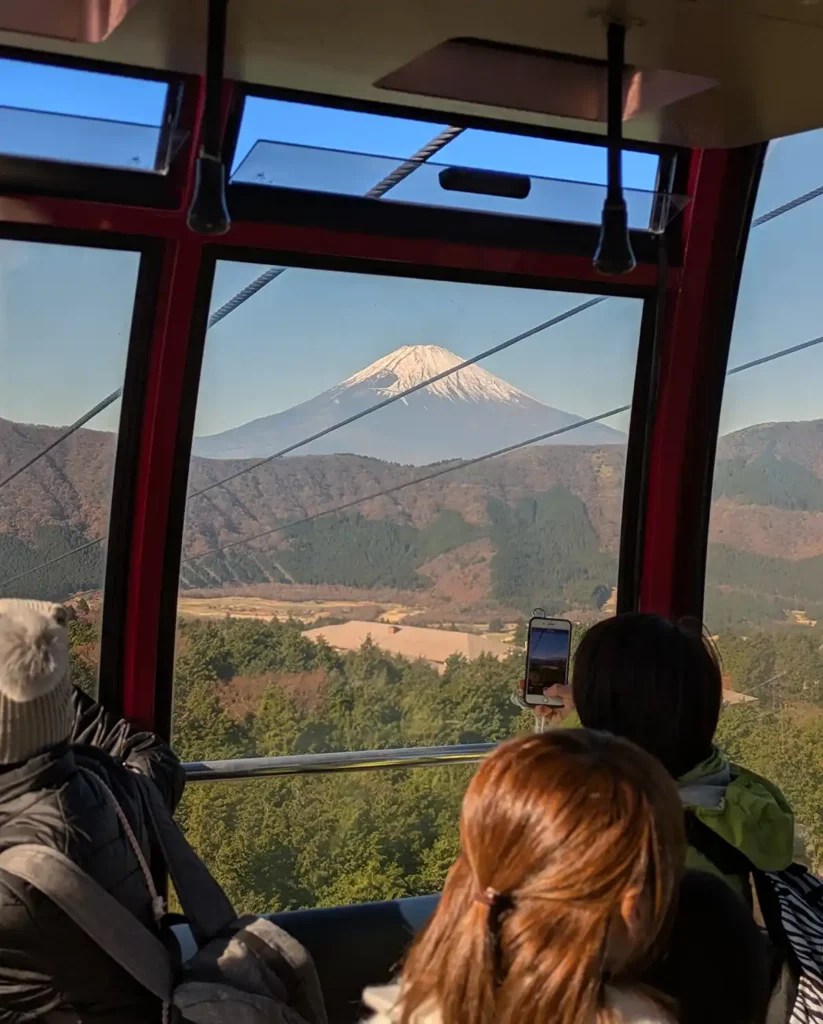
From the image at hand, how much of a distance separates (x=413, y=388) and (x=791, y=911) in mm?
1801

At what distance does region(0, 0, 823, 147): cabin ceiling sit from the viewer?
4.88 ft

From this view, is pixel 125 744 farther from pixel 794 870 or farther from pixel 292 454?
pixel 794 870

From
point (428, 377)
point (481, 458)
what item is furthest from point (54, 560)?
point (481, 458)

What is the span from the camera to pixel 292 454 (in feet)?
9.45

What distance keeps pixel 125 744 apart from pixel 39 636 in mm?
875

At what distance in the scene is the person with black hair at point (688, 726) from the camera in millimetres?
1500

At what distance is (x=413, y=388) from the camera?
117 inches

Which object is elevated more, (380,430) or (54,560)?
(380,430)

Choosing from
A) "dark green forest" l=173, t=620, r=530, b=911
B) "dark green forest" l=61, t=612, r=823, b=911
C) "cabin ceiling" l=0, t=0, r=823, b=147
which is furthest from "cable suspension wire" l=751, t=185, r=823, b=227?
"dark green forest" l=173, t=620, r=530, b=911

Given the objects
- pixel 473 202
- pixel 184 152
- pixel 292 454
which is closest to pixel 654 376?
pixel 473 202

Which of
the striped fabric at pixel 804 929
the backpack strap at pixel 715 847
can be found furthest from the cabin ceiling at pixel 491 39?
the striped fabric at pixel 804 929

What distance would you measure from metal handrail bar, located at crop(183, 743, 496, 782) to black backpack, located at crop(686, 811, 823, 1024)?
133 centimetres

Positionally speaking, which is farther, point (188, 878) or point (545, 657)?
point (545, 657)

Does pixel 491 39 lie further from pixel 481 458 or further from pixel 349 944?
pixel 349 944
